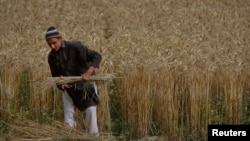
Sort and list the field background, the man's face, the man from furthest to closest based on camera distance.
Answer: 1. the field background
2. the man
3. the man's face

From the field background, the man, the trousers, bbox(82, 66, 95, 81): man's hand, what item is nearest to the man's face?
the man

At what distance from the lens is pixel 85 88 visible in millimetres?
5629

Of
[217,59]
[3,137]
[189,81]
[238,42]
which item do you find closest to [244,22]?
[238,42]

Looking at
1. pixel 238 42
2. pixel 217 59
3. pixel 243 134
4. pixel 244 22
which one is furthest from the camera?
pixel 244 22

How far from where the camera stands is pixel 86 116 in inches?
225

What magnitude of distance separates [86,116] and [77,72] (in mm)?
542

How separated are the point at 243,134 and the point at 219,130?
295 millimetres

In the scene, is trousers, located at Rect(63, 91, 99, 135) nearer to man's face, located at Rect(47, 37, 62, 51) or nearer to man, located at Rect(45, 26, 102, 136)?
man, located at Rect(45, 26, 102, 136)

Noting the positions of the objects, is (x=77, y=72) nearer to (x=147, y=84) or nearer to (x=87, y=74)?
(x=87, y=74)

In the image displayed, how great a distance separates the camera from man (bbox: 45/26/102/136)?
18.3ft

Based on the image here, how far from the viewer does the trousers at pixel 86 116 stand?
5652mm

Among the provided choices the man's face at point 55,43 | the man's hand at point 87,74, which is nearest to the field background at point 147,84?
the man's hand at point 87,74

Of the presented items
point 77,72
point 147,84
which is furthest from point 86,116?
point 147,84

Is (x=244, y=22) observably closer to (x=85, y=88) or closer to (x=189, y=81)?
(x=189, y=81)
